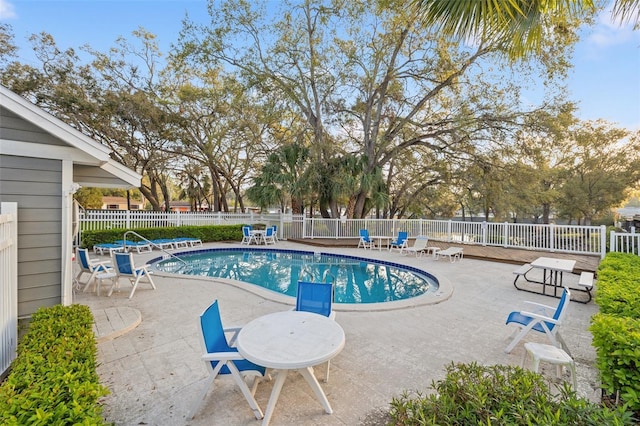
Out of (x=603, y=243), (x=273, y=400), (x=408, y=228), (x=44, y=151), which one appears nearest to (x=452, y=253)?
(x=603, y=243)

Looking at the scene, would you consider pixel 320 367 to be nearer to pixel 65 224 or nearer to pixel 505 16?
pixel 65 224

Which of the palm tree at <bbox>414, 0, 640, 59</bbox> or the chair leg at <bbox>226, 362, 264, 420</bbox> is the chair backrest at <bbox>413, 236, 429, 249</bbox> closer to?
the palm tree at <bbox>414, 0, 640, 59</bbox>

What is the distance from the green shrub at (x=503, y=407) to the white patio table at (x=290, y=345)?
0.83 meters

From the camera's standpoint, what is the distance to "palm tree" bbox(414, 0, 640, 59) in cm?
311

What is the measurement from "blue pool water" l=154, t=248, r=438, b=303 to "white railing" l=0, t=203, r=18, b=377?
15.5 ft

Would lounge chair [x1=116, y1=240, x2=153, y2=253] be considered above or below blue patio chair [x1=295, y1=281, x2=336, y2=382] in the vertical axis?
below

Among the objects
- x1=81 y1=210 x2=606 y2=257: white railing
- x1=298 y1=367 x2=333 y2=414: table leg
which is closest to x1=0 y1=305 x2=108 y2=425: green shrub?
x1=298 y1=367 x2=333 y2=414: table leg

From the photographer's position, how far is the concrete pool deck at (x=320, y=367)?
2383mm

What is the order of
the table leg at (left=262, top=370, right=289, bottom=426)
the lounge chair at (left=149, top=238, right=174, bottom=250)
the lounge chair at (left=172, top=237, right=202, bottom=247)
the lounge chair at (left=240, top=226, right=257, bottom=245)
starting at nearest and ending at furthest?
the table leg at (left=262, top=370, right=289, bottom=426), the lounge chair at (left=149, top=238, right=174, bottom=250), the lounge chair at (left=172, top=237, right=202, bottom=247), the lounge chair at (left=240, top=226, right=257, bottom=245)

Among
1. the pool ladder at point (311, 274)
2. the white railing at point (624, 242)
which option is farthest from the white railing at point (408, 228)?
the pool ladder at point (311, 274)

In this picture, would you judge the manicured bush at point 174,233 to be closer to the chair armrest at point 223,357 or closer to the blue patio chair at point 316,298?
the blue patio chair at point 316,298

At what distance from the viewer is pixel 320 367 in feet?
9.84

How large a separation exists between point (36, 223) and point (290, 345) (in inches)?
129

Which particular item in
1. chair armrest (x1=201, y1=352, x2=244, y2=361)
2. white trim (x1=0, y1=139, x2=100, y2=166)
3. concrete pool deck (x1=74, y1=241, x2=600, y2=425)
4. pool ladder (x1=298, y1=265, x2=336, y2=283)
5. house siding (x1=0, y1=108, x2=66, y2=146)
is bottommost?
pool ladder (x1=298, y1=265, x2=336, y2=283)
